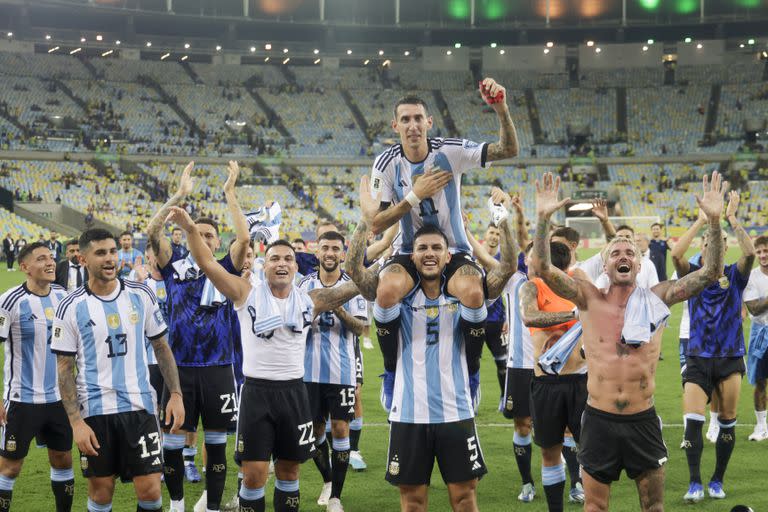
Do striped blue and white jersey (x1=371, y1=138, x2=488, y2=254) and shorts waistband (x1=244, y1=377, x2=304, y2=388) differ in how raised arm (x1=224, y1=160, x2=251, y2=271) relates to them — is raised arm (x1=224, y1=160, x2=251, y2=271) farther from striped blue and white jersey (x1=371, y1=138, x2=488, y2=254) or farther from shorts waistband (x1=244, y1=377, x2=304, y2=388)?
striped blue and white jersey (x1=371, y1=138, x2=488, y2=254)

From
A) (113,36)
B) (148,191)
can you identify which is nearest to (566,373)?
(148,191)

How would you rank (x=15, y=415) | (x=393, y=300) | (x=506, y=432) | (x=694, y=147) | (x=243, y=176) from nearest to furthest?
(x=393, y=300) → (x=15, y=415) → (x=506, y=432) → (x=243, y=176) → (x=694, y=147)

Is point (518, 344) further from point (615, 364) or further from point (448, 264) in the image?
point (448, 264)

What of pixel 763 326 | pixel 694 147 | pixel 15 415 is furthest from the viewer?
pixel 694 147

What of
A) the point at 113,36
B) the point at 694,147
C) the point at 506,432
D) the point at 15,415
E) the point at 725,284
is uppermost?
the point at 113,36

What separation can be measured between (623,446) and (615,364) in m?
0.57

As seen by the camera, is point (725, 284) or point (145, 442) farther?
point (725, 284)

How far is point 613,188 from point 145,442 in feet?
180

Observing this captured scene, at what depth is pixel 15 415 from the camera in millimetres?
7316

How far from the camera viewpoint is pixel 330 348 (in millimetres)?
8539

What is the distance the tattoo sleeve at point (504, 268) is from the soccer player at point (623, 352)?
8.8 inches

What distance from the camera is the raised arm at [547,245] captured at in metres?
5.85

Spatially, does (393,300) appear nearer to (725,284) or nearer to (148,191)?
(725,284)

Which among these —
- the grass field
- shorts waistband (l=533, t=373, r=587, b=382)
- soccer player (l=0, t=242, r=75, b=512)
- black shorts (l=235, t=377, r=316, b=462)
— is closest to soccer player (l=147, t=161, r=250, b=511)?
the grass field
